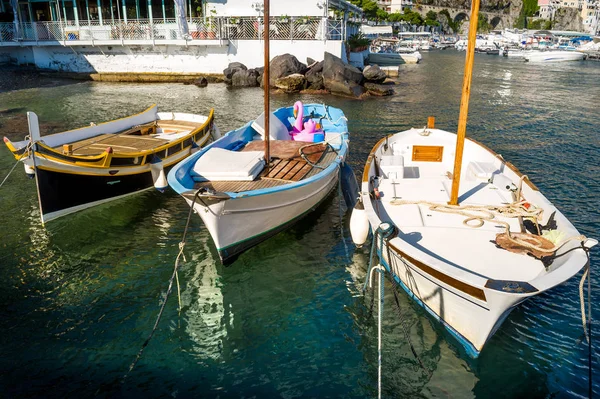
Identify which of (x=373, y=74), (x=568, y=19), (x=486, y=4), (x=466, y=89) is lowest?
(x=373, y=74)

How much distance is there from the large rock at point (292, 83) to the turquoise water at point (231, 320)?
63.8ft

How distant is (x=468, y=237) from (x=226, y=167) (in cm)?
543

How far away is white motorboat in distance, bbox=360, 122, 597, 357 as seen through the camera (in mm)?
6469

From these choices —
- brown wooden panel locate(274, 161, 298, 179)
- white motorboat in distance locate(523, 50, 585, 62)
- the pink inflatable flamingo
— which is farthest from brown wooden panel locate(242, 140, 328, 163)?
white motorboat in distance locate(523, 50, 585, 62)

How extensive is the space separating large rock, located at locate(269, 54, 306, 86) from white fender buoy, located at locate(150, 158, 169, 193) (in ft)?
67.2

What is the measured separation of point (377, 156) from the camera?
38.0 ft

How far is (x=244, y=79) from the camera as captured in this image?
33656 millimetres

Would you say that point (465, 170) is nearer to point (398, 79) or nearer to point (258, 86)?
point (258, 86)

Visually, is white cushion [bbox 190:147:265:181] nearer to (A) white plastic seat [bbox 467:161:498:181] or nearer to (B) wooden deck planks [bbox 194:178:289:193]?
(B) wooden deck planks [bbox 194:178:289:193]

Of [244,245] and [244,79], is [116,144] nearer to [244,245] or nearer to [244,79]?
[244,245]

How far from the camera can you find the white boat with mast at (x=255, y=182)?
9195 mm

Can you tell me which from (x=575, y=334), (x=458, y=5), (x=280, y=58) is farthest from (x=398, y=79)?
(x=458, y=5)

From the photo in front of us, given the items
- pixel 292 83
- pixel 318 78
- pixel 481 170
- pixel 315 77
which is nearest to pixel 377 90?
pixel 318 78

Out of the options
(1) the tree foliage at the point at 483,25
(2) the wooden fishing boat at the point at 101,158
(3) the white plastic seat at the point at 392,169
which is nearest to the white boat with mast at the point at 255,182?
(3) the white plastic seat at the point at 392,169
